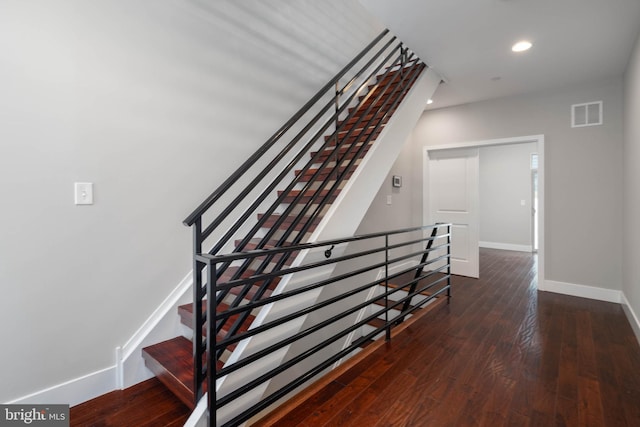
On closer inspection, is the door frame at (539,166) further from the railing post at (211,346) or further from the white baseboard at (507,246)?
the railing post at (211,346)

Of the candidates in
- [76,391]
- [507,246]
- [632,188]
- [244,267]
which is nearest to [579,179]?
[632,188]

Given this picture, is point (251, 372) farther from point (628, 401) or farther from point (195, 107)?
point (628, 401)

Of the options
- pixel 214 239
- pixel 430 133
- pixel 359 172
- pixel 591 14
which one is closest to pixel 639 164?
pixel 591 14

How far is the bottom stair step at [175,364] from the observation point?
1.76 m

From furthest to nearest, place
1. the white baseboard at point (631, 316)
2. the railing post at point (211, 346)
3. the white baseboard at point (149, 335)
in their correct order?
the white baseboard at point (631, 316)
the white baseboard at point (149, 335)
the railing post at point (211, 346)

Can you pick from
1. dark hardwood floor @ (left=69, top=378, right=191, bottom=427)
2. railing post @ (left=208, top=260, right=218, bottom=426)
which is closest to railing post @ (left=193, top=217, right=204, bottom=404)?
railing post @ (left=208, top=260, right=218, bottom=426)

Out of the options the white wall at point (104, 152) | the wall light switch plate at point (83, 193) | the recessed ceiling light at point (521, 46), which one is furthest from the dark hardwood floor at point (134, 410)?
the recessed ceiling light at point (521, 46)

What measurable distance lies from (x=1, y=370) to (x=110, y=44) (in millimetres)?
1985

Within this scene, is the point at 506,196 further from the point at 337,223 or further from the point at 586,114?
the point at 337,223

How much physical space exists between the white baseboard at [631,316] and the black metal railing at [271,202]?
2.78 m

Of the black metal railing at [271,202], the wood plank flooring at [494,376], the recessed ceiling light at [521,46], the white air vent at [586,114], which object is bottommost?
the wood plank flooring at [494,376]

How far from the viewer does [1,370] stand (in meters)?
1.64

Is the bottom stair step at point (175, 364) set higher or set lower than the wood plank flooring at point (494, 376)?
higher

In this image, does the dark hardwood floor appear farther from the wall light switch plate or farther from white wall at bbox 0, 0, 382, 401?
the wall light switch plate
